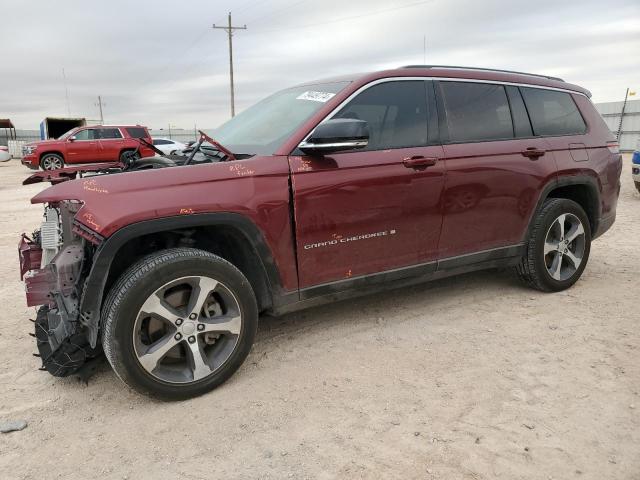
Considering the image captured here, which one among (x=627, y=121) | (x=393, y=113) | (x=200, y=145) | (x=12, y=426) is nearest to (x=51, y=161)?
(x=200, y=145)

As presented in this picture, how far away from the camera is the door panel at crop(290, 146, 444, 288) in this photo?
292cm

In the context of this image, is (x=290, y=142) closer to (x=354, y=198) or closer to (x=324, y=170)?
(x=324, y=170)

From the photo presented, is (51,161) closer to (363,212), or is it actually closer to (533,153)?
(363,212)

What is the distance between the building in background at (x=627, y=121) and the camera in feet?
83.7

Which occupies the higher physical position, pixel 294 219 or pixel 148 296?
pixel 294 219

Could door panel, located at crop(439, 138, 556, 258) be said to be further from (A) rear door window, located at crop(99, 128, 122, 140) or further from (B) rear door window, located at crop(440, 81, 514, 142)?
(A) rear door window, located at crop(99, 128, 122, 140)

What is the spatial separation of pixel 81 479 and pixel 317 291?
5.20 ft

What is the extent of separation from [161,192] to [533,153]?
2.94 m

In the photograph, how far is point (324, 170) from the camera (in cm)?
294

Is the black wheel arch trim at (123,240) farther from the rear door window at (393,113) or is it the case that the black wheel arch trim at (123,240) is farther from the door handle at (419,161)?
the door handle at (419,161)

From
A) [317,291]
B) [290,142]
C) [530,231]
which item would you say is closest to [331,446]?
[317,291]

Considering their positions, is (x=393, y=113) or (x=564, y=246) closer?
(x=393, y=113)

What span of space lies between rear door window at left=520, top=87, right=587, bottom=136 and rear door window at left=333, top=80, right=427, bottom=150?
3.91ft

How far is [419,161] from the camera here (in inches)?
129
